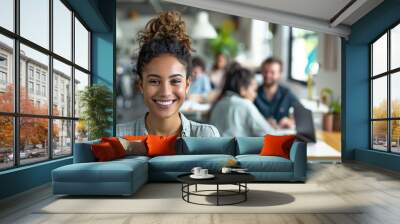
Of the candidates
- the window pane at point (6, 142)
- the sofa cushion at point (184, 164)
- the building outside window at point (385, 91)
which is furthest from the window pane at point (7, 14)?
the building outside window at point (385, 91)

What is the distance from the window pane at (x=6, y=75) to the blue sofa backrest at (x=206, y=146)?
2.49m

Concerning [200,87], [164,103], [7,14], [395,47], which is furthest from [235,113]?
[7,14]

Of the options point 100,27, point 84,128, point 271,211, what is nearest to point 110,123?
point 84,128

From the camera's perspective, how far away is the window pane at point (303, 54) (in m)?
13.8

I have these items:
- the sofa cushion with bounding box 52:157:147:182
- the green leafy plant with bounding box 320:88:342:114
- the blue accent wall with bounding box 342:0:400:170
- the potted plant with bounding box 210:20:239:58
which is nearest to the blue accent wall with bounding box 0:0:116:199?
the sofa cushion with bounding box 52:157:147:182

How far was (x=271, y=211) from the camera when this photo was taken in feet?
13.3

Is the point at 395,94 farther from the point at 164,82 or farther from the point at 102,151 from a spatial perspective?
the point at 102,151

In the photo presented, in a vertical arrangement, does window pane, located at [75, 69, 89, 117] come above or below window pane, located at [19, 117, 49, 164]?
above

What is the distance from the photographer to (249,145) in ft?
21.5

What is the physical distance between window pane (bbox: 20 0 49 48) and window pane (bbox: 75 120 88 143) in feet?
5.52

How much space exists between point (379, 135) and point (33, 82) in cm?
614

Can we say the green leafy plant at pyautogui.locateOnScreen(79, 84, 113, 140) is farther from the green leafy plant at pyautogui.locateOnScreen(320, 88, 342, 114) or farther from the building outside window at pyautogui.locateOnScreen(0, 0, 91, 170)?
the green leafy plant at pyautogui.locateOnScreen(320, 88, 342, 114)

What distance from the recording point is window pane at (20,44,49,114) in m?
5.31

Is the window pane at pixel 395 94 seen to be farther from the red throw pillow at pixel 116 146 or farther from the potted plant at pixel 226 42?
the potted plant at pixel 226 42
